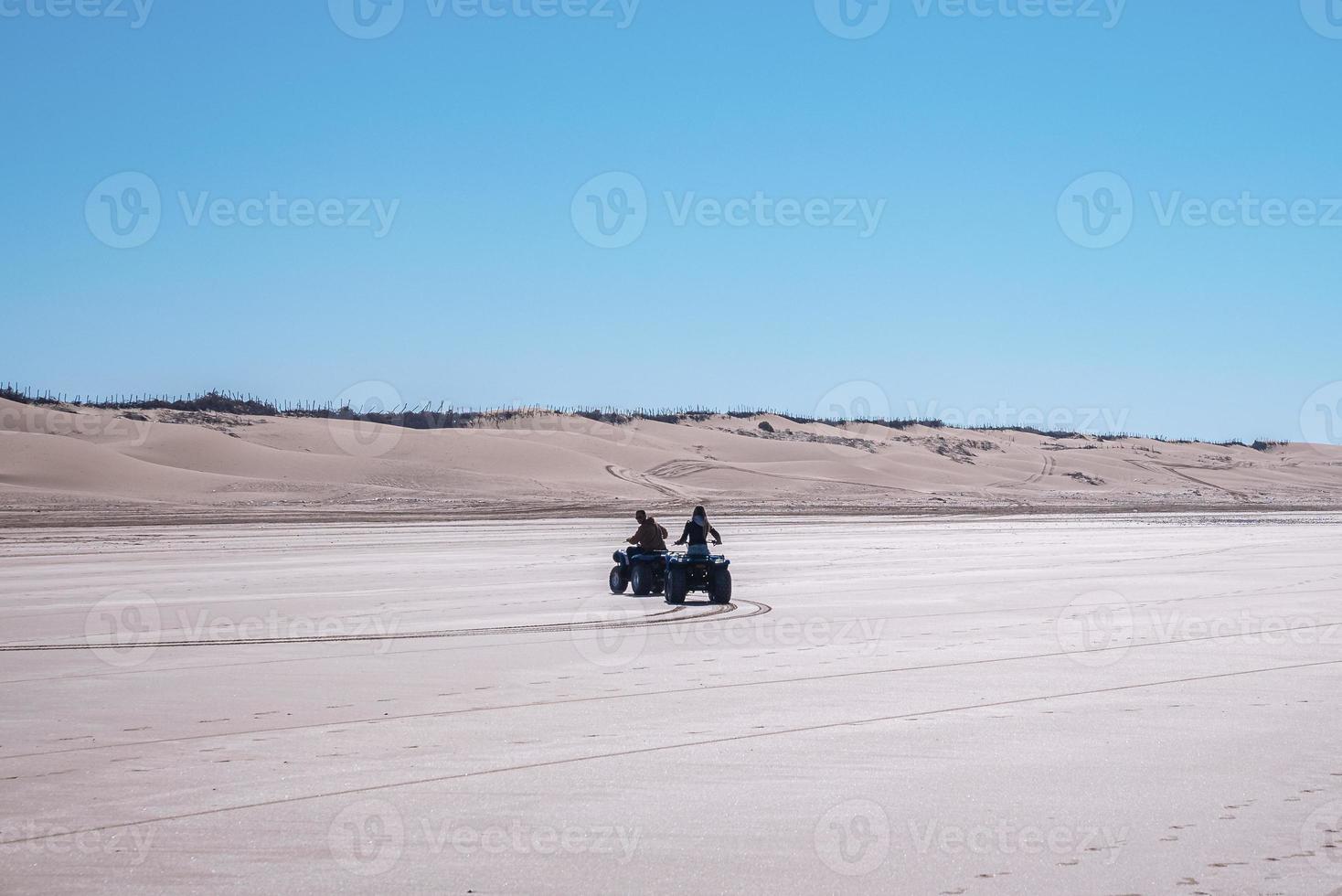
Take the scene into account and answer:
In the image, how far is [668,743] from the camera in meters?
8.44

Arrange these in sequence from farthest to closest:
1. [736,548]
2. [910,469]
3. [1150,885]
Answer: [910,469], [736,548], [1150,885]

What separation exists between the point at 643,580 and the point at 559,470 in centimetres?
5962

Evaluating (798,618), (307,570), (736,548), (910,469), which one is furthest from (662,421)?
(798,618)

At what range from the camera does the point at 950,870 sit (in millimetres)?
5801

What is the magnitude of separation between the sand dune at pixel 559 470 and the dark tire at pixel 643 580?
32360 millimetres

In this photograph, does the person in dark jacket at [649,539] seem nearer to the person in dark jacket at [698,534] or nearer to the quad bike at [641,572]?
the quad bike at [641,572]

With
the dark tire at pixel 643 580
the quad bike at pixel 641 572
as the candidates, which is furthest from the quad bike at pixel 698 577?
the dark tire at pixel 643 580

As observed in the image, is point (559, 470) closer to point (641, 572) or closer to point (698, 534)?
point (641, 572)

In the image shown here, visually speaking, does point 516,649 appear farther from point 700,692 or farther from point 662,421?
point 662,421

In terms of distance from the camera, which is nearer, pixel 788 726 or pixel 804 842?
pixel 804 842

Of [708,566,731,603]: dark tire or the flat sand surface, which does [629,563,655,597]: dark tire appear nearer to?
the flat sand surface

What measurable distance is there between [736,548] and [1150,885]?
1041 inches

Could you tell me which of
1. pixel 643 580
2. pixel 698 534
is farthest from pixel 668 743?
pixel 643 580

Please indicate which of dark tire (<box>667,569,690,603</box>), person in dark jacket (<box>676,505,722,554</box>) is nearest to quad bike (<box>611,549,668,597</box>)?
person in dark jacket (<box>676,505,722,554</box>)
